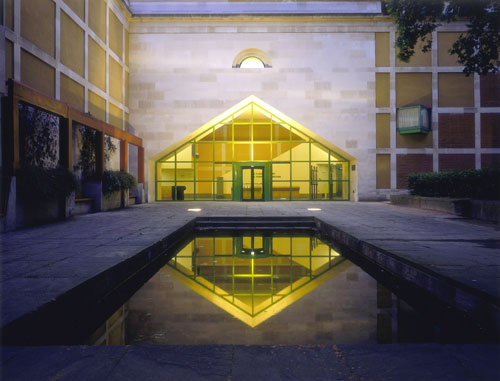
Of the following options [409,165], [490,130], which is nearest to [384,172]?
[409,165]

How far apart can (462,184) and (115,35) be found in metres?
18.4

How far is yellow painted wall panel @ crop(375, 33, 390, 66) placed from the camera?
2022 cm

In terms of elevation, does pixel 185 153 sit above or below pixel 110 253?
above

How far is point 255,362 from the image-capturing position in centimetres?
202

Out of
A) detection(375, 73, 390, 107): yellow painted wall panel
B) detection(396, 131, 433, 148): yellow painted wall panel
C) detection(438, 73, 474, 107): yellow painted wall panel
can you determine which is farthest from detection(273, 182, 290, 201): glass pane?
detection(438, 73, 474, 107): yellow painted wall panel

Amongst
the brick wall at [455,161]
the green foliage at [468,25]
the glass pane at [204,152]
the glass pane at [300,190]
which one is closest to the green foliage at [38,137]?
the green foliage at [468,25]

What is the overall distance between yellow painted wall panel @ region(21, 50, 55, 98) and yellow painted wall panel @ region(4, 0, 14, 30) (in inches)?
34.2

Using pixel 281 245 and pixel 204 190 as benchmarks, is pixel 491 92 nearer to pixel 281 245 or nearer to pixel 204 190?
pixel 204 190

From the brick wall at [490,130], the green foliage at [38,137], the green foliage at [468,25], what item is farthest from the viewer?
the brick wall at [490,130]

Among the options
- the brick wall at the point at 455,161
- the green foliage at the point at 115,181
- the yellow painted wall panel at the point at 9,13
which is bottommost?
the green foliage at the point at 115,181

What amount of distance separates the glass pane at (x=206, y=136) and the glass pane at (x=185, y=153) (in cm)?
73

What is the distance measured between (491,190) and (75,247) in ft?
42.9

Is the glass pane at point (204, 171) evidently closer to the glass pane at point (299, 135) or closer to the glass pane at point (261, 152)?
the glass pane at point (261, 152)

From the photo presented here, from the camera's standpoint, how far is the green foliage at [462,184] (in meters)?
11.9
